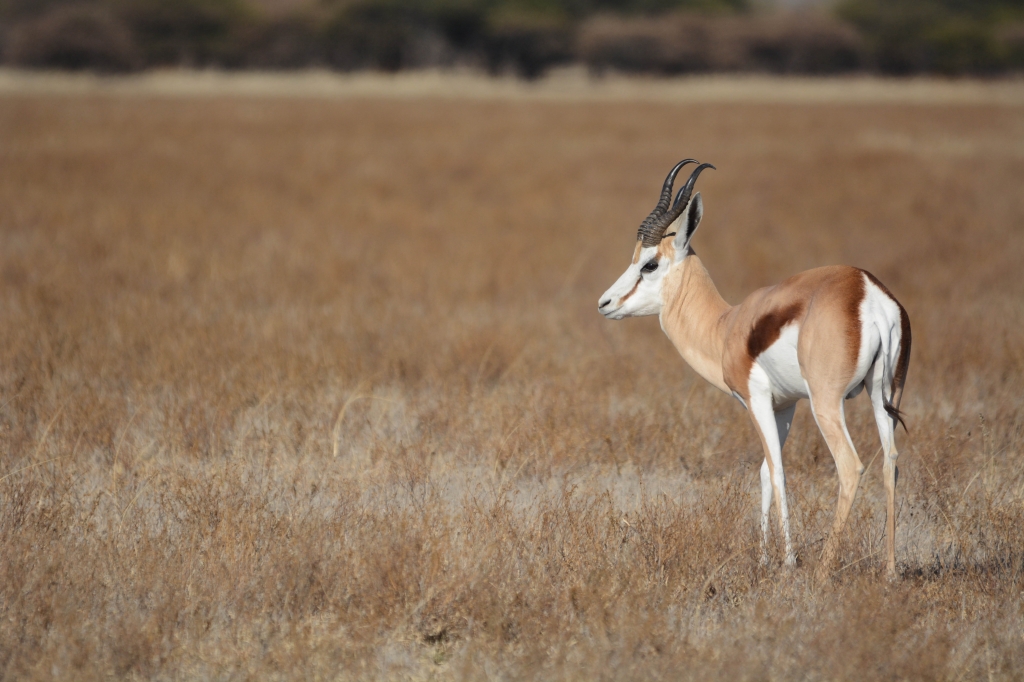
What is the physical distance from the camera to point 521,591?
361cm

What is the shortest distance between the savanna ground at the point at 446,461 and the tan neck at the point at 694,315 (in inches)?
28.4

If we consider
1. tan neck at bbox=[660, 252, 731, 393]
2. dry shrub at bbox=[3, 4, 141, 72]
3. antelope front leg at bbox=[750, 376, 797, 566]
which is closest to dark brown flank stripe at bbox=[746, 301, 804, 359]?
antelope front leg at bbox=[750, 376, 797, 566]

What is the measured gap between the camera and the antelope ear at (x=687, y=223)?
14.1 ft

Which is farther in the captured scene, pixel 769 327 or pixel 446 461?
pixel 446 461

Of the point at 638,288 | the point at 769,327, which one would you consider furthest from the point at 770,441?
the point at 638,288

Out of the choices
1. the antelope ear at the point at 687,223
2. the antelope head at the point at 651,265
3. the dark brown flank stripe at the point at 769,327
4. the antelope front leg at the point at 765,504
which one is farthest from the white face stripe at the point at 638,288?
the antelope front leg at the point at 765,504

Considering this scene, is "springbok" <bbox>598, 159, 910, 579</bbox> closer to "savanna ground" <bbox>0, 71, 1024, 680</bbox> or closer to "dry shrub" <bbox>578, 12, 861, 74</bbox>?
"savanna ground" <bbox>0, 71, 1024, 680</bbox>

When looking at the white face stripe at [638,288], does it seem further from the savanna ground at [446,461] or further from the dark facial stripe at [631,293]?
the savanna ground at [446,461]

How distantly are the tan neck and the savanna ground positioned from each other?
722mm

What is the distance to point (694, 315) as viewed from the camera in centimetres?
447

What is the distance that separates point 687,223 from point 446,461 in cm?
200

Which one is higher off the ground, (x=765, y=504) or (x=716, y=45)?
(x=716, y=45)

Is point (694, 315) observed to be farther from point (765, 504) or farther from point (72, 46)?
point (72, 46)

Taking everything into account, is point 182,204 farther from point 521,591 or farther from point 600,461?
point 521,591
